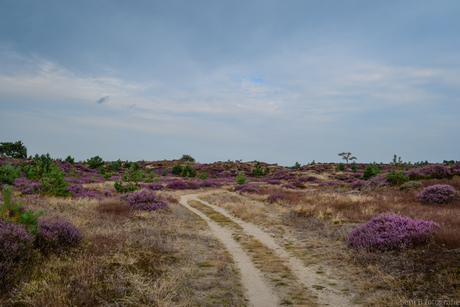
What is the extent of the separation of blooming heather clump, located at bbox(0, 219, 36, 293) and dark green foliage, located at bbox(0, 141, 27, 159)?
3043 inches

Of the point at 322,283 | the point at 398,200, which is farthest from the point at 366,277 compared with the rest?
the point at 398,200

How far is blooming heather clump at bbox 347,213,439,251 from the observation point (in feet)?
24.6

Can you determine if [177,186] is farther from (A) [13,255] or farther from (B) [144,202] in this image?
(A) [13,255]

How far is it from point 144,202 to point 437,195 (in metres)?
18.1

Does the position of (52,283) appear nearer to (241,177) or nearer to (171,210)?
(171,210)

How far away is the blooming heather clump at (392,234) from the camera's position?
24.6 feet

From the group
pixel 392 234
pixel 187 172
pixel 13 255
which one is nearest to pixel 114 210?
pixel 13 255

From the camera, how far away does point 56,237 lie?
690 centimetres

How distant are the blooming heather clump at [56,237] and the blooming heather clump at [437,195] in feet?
58.7

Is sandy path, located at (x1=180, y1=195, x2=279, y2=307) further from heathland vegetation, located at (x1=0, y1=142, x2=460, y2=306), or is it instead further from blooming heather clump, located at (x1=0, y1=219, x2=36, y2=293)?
blooming heather clump, located at (x1=0, y1=219, x2=36, y2=293)

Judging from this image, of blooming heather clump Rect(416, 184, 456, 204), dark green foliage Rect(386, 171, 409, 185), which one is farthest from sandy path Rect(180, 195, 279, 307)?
dark green foliage Rect(386, 171, 409, 185)

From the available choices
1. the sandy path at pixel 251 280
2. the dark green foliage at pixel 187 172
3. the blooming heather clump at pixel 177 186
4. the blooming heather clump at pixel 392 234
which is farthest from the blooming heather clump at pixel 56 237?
the dark green foliage at pixel 187 172

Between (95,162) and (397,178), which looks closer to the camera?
(397,178)

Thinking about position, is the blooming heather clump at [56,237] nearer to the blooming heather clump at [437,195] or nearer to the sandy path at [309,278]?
the sandy path at [309,278]
